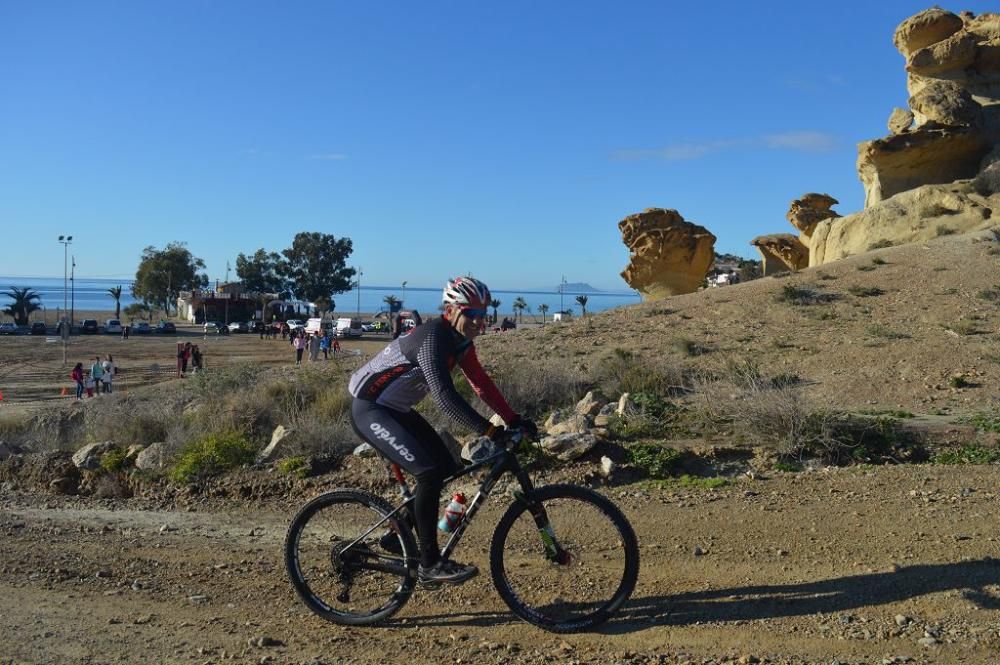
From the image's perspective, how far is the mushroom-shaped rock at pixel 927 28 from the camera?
38562mm

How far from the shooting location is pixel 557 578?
4762 millimetres

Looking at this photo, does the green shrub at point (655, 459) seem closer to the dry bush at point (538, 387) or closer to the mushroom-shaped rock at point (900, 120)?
the dry bush at point (538, 387)

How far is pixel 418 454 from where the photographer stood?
452 cm

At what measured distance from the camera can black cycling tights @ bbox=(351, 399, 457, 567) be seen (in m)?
4.52

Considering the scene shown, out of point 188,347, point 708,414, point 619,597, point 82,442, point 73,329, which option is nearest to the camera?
point 619,597

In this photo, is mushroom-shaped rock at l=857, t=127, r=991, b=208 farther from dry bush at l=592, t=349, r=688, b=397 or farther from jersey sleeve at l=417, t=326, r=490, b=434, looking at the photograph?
jersey sleeve at l=417, t=326, r=490, b=434

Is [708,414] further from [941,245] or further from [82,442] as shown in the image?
[941,245]

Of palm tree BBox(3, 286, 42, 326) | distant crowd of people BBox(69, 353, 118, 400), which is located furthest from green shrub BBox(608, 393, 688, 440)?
palm tree BBox(3, 286, 42, 326)

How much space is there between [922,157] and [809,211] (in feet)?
22.4

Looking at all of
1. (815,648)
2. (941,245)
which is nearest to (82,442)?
(815,648)

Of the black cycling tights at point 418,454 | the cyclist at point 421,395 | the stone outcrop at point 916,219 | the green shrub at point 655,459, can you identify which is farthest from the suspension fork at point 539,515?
the stone outcrop at point 916,219

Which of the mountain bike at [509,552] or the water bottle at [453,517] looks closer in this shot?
the mountain bike at [509,552]

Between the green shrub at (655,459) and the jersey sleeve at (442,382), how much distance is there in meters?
3.75

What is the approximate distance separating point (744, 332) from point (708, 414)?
34.9ft
